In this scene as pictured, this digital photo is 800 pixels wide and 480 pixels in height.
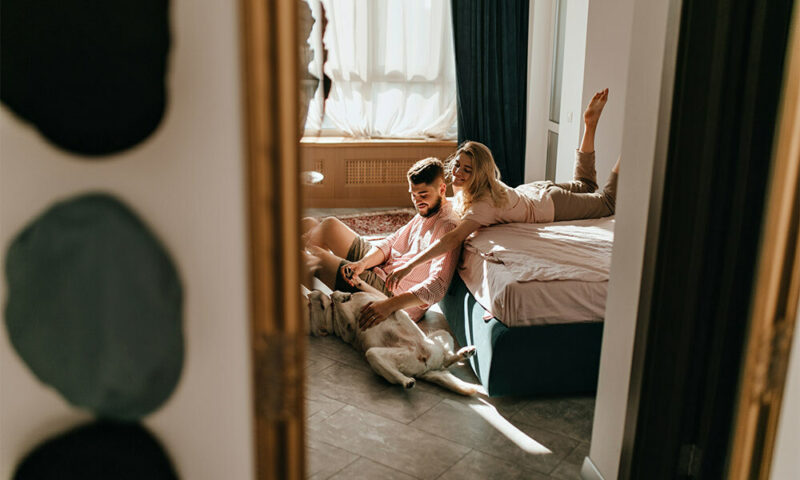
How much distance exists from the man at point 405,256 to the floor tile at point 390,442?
0.51 m

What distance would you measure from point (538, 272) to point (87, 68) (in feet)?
5.83

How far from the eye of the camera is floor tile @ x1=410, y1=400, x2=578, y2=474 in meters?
2.00

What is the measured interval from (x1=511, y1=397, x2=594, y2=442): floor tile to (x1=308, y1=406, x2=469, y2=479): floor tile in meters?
0.30

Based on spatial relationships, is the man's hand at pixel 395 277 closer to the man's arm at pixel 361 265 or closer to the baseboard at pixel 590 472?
the man's arm at pixel 361 265

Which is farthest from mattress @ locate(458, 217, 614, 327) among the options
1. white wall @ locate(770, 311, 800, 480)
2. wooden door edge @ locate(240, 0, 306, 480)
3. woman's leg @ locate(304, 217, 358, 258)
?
wooden door edge @ locate(240, 0, 306, 480)

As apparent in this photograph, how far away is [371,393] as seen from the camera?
237 cm

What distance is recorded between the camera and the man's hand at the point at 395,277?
279 cm

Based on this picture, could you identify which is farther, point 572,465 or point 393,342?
point 393,342

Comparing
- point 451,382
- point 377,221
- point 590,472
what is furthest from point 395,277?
point 377,221

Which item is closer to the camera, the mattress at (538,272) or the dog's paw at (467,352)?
the mattress at (538,272)

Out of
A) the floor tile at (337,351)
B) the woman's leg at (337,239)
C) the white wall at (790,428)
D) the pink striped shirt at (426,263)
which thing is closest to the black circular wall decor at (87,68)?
the white wall at (790,428)

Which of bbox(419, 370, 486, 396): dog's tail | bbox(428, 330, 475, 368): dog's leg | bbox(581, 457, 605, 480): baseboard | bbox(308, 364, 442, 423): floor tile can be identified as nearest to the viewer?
bbox(581, 457, 605, 480): baseboard

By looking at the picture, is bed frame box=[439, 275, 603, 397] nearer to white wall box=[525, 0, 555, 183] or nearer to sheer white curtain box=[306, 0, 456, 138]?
white wall box=[525, 0, 555, 183]

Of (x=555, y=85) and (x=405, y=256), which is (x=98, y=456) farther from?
(x=555, y=85)
